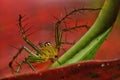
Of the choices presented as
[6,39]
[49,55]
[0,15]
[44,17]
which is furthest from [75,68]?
[0,15]

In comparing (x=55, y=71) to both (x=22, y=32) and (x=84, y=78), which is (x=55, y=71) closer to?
(x=84, y=78)

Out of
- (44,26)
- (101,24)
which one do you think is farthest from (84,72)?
(44,26)

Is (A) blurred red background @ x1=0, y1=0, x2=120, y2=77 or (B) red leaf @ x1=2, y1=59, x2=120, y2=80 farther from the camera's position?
(A) blurred red background @ x1=0, y1=0, x2=120, y2=77

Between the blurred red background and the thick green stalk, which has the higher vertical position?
the thick green stalk

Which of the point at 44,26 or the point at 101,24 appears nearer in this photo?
the point at 101,24

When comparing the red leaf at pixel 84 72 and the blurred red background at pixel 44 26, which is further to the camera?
the blurred red background at pixel 44 26

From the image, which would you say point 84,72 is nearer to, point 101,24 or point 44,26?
point 101,24
